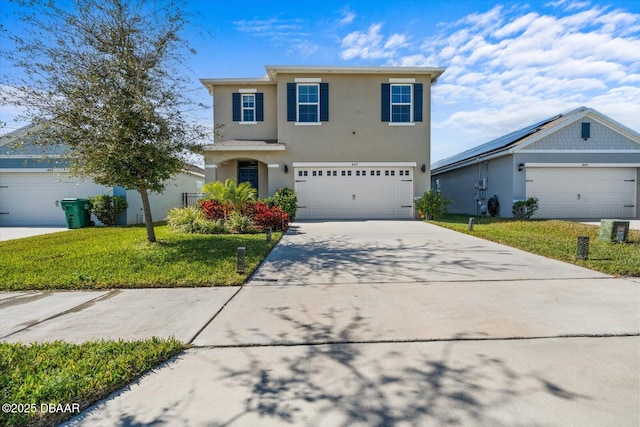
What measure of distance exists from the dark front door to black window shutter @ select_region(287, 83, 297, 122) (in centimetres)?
277

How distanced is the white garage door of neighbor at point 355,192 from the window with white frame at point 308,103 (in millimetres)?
2235

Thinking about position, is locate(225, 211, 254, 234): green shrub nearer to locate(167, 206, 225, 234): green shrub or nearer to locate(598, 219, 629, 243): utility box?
locate(167, 206, 225, 234): green shrub

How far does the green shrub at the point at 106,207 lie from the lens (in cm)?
1340

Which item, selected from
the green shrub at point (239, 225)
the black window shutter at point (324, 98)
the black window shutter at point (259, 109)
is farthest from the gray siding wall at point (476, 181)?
the green shrub at point (239, 225)

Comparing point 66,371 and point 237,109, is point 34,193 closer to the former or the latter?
point 237,109

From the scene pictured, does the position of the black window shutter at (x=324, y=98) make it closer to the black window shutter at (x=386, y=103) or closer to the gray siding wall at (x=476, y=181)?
the black window shutter at (x=386, y=103)

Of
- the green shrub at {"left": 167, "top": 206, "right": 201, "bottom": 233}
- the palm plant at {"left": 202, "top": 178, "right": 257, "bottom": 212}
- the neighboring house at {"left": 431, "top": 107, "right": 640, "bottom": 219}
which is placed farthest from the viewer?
the neighboring house at {"left": 431, "top": 107, "right": 640, "bottom": 219}

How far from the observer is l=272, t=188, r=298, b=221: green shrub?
13.7 m

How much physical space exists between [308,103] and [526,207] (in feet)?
34.2

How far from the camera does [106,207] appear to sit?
1347cm

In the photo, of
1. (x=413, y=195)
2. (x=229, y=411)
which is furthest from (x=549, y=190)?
(x=229, y=411)

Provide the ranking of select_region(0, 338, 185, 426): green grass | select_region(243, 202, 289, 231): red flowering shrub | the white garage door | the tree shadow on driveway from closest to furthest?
the tree shadow on driveway < select_region(0, 338, 185, 426): green grass < select_region(243, 202, 289, 231): red flowering shrub < the white garage door

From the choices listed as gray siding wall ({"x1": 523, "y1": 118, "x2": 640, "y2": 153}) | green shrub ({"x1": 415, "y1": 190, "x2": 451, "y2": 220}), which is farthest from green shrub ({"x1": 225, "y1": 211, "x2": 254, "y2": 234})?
gray siding wall ({"x1": 523, "y1": 118, "x2": 640, "y2": 153})

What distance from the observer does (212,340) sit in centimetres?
332
